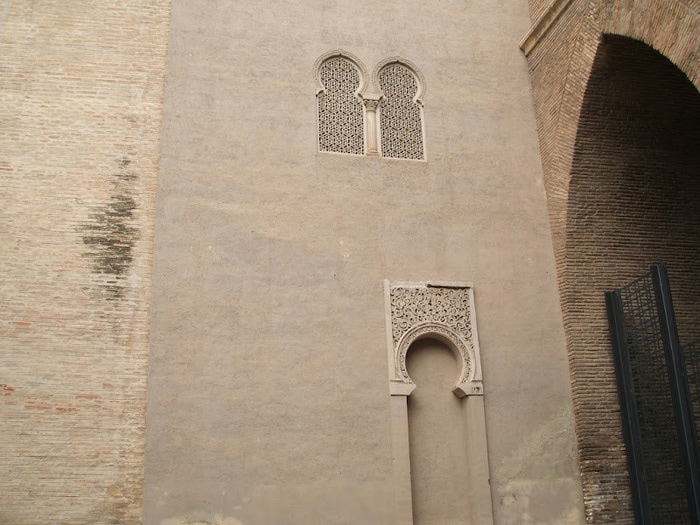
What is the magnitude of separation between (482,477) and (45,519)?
3.60 meters

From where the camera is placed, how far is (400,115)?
27.3 ft

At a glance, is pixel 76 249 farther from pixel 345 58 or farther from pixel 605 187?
pixel 605 187

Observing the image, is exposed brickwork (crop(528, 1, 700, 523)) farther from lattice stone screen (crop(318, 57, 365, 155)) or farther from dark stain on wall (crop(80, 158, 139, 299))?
dark stain on wall (crop(80, 158, 139, 299))

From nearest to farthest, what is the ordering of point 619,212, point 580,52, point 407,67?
point 580,52
point 619,212
point 407,67

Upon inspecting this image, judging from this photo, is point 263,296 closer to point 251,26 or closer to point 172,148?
point 172,148

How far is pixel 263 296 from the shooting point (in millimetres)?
7242

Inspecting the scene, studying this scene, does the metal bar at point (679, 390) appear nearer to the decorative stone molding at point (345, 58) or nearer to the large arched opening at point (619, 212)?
the large arched opening at point (619, 212)

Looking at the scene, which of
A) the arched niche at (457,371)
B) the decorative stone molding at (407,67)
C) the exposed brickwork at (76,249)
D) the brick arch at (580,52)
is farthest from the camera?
the decorative stone molding at (407,67)

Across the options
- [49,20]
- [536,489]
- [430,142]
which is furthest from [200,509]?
[49,20]

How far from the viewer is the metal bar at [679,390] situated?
6805mm

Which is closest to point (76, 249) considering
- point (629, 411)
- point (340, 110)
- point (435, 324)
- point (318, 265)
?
point (318, 265)

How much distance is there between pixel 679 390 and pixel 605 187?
221 cm

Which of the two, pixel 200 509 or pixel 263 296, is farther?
pixel 263 296

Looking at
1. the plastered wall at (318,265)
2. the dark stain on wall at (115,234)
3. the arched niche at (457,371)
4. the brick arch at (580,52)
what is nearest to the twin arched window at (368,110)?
the plastered wall at (318,265)
